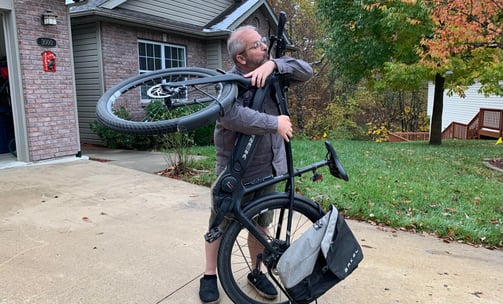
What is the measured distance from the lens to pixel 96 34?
8.78 meters

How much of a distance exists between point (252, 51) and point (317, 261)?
1152mm

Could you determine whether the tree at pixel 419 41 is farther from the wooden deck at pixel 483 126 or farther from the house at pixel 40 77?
the house at pixel 40 77

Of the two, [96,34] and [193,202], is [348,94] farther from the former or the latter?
[193,202]

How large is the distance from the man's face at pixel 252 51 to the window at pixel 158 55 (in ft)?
27.1

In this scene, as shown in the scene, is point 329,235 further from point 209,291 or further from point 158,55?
point 158,55

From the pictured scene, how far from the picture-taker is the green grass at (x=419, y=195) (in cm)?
376

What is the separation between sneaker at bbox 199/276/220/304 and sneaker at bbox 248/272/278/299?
0.26m

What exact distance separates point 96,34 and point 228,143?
25.4ft

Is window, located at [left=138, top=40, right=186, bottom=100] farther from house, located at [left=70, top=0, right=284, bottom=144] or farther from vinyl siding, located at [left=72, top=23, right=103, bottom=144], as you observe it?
vinyl siding, located at [left=72, top=23, right=103, bottom=144]

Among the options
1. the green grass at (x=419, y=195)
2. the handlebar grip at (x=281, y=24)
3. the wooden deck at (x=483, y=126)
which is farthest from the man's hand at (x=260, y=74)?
the wooden deck at (x=483, y=126)

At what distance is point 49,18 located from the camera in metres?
6.41

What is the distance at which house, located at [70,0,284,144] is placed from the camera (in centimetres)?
884

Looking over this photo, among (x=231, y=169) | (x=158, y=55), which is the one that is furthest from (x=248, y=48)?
(x=158, y=55)

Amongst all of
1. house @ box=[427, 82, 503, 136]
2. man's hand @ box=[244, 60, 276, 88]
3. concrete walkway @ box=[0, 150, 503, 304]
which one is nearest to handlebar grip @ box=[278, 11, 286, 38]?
man's hand @ box=[244, 60, 276, 88]
